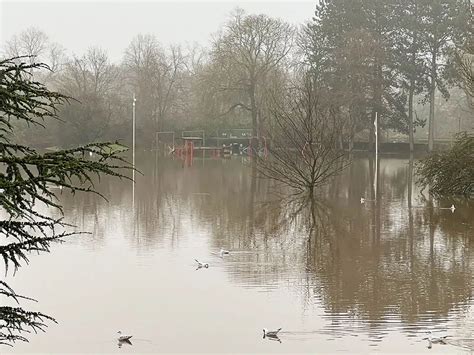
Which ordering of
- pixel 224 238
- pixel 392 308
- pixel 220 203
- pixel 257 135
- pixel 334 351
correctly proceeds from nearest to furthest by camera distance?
pixel 334 351 → pixel 392 308 → pixel 224 238 → pixel 220 203 → pixel 257 135

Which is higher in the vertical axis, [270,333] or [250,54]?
[250,54]

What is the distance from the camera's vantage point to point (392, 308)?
9188 millimetres

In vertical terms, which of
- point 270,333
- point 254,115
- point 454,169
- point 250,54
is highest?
point 250,54

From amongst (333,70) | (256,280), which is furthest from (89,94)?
(256,280)

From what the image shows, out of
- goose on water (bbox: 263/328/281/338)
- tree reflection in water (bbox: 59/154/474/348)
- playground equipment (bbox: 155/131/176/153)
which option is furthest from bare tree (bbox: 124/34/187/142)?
goose on water (bbox: 263/328/281/338)

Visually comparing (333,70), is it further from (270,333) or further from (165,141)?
(270,333)

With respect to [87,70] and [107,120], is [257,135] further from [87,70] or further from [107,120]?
[87,70]

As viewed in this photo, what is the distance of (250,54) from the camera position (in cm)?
5112

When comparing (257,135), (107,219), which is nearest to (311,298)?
(107,219)

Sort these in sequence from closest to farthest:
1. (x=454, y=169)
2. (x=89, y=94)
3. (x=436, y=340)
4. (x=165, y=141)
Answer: (x=436, y=340) → (x=454, y=169) → (x=89, y=94) → (x=165, y=141)

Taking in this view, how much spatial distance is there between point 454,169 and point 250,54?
30273 millimetres

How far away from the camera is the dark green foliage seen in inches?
836

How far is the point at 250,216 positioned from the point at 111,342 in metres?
10.6

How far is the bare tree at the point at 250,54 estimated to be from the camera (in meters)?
51.1
